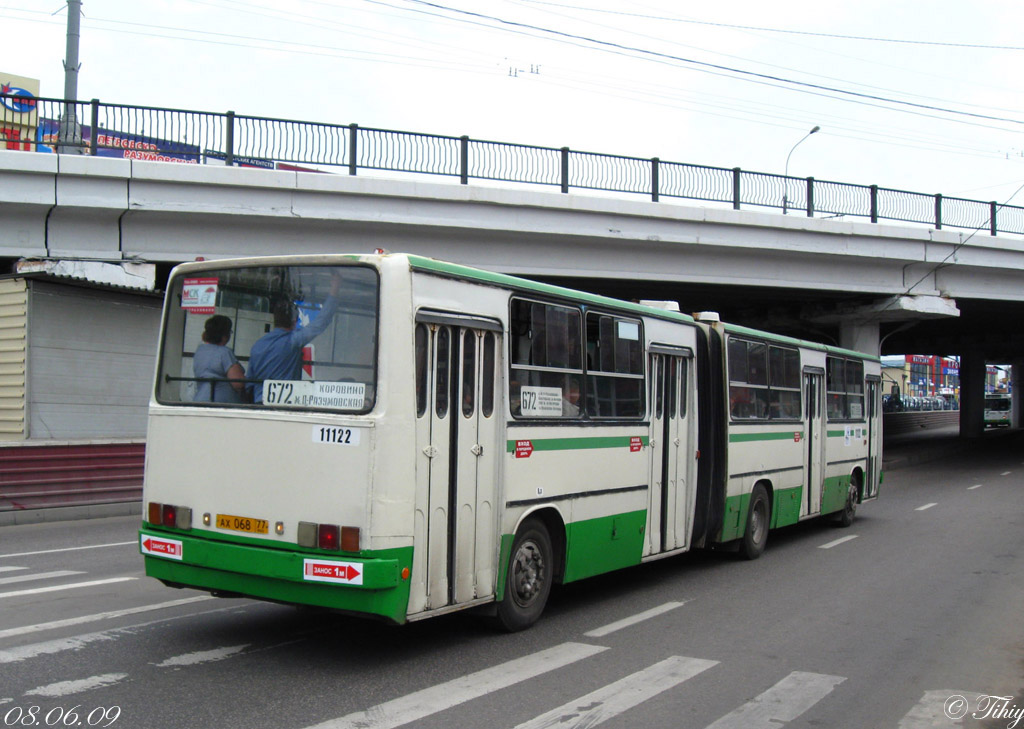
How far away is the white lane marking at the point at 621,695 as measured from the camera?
5.74 m

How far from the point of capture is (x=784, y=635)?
27.1 feet

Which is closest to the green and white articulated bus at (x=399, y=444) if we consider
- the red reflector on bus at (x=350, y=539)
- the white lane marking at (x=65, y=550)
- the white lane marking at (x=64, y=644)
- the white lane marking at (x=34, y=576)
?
the red reflector on bus at (x=350, y=539)

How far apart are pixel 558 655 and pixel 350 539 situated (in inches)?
79.0

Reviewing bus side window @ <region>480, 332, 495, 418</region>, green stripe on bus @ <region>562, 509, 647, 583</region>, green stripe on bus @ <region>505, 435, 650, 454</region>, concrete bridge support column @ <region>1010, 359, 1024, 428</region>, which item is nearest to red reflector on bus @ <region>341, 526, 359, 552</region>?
bus side window @ <region>480, 332, 495, 418</region>

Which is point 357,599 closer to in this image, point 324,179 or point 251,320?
point 251,320

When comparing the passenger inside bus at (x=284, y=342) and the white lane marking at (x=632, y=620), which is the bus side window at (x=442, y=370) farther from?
the white lane marking at (x=632, y=620)

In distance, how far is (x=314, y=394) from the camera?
6.70 meters

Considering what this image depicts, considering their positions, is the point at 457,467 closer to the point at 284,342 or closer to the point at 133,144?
the point at 284,342

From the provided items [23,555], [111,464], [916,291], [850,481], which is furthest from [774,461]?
[916,291]

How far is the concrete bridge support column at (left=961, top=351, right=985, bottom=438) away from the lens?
53406mm

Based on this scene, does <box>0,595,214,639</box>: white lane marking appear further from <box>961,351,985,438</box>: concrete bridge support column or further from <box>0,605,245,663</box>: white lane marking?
<box>961,351,985,438</box>: concrete bridge support column

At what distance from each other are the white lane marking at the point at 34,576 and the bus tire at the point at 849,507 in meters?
12.0

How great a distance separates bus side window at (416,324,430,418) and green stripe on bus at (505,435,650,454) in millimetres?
1096
